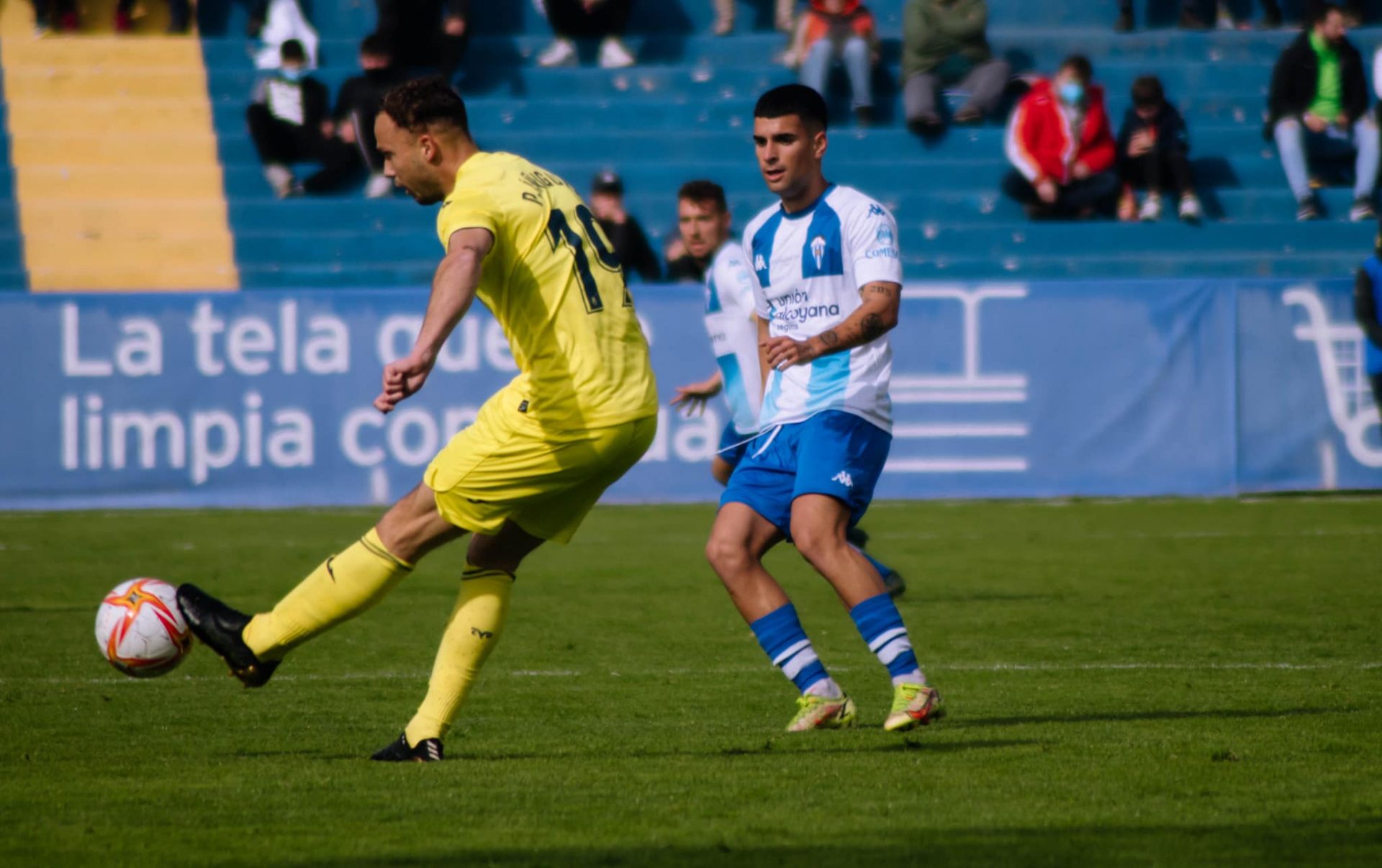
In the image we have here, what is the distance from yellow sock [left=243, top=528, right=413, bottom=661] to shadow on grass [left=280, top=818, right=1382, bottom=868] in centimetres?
121

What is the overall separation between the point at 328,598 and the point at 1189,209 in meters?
14.7

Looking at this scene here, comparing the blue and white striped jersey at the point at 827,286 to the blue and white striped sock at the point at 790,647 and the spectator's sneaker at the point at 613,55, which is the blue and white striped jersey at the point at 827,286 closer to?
the blue and white striped sock at the point at 790,647

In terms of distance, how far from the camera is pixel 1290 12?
21219mm

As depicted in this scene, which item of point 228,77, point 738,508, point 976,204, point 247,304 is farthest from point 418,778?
point 228,77

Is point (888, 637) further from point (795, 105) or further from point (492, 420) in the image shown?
point (795, 105)

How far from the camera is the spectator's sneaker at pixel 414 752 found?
5.31 m

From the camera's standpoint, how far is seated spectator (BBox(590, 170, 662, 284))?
1666 centimetres

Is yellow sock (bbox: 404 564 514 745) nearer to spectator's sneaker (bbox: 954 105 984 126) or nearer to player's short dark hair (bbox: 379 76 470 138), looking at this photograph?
player's short dark hair (bbox: 379 76 470 138)

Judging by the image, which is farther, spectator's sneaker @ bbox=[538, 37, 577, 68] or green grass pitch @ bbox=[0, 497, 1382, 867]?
spectator's sneaker @ bbox=[538, 37, 577, 68]

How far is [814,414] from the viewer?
19.5 feet

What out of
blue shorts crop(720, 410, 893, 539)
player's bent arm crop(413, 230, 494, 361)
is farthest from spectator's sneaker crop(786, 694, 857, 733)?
player's bent arm crop(413, 230, 494, 361)

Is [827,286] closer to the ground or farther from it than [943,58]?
farther from it

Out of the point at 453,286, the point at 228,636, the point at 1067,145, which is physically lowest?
the point at 1067,145

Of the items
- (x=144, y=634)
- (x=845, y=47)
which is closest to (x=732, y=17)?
(x=845, y=47)
